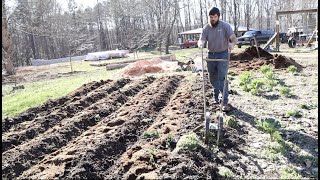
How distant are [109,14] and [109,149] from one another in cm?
5491

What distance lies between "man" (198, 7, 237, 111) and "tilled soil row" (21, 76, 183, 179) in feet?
4.86

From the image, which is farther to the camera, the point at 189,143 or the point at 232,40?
the point at 232,40

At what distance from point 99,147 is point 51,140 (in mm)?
1115

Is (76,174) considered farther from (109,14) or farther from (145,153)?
(109,14)

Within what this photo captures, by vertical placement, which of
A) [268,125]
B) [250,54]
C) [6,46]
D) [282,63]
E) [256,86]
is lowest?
[268,125]

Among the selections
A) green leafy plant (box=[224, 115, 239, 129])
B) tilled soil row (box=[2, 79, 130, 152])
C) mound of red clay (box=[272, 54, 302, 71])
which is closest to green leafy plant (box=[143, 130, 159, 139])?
green leafy plant (box=[224, 115, 239, 129])

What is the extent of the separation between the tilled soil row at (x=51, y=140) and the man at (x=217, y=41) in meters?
2.50

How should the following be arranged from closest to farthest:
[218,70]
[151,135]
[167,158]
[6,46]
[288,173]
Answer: [288,173] → [167,158] → [151,135] → [218,70] → [6,46]

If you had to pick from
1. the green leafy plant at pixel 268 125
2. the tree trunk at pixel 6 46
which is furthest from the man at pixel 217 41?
the tree trunk at pixel 6 46

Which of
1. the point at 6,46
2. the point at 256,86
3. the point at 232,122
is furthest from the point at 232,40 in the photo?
the point at 6,46

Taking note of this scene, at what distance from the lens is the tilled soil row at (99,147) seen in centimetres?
388

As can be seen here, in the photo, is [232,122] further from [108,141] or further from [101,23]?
[101,23]

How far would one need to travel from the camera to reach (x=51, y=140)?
5.15 meters

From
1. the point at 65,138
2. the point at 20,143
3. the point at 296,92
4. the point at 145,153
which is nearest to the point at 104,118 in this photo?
the point at 65,138
